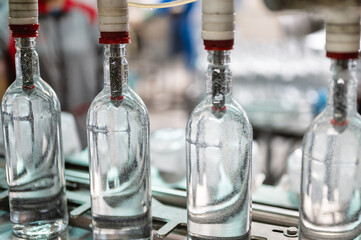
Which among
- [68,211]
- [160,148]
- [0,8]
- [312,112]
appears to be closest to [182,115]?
[312,112]

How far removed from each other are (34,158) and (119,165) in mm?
153

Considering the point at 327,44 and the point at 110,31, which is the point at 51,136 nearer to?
the point at 110,31

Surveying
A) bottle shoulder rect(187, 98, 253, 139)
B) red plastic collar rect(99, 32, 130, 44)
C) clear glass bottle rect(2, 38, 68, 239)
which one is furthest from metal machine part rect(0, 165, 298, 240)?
red plastic collar rect(99, 32, 130, 44)

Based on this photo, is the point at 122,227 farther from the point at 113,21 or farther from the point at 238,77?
the point at 238,77

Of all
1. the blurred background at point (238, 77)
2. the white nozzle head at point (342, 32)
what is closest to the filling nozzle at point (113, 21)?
the white nozzle head at point (342, 32)

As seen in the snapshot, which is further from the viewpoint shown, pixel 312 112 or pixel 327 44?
pixel 312 112

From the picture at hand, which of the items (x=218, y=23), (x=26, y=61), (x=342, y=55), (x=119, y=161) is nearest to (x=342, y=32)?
(x=342, y=55)

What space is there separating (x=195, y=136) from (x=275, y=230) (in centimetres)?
20

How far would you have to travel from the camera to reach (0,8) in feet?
5.89

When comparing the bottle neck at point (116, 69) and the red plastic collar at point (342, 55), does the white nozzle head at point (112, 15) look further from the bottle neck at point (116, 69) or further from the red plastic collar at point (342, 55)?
the red plastic collar at point (342, 55)

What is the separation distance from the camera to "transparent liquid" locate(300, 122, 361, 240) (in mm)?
554

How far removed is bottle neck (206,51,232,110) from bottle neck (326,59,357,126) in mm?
123

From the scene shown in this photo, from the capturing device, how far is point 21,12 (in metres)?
0.65

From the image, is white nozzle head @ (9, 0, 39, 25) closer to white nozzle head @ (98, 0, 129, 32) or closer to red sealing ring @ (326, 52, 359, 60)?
white nozzle head @ (98, 0, 129, 32)
